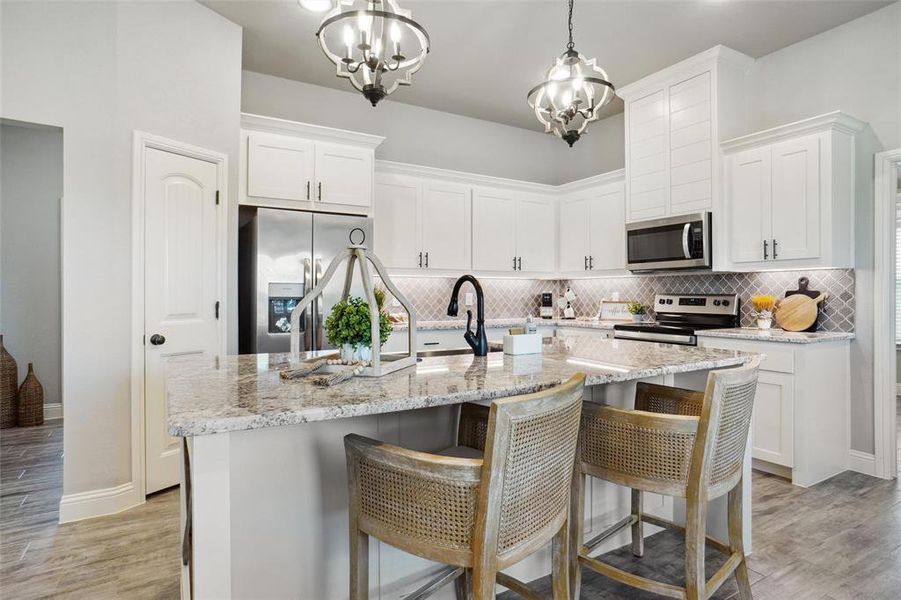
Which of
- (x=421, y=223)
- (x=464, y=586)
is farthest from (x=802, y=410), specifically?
(x=421, y=223)

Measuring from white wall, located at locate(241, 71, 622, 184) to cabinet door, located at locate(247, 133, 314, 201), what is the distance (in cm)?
68

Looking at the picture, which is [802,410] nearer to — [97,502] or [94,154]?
[97,502]

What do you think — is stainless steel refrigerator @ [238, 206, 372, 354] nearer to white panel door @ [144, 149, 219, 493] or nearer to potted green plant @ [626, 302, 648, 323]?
white panel door @ [144, 149, 219, 493]

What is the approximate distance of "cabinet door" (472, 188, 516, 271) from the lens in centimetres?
492

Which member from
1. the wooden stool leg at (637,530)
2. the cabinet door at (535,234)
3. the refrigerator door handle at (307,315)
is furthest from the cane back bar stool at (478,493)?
the cabinet door at (535,234)

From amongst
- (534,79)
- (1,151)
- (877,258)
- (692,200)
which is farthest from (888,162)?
(1,151)

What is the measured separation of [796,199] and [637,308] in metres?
1.68

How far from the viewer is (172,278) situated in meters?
3.08

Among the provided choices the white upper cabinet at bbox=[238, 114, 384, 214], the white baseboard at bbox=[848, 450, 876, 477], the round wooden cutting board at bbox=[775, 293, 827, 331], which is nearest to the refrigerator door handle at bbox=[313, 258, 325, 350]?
the white upper cabinet at bbox=[238, 114, 384, 214]

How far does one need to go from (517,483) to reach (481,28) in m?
3.34

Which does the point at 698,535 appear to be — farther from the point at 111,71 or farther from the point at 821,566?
the point at 111,71

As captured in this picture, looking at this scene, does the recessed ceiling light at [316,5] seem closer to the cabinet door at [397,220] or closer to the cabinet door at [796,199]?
the cabinet door at [397,220]

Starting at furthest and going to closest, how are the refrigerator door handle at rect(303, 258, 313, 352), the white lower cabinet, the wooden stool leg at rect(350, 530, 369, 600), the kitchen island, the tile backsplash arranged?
1. the refrigerator door handle at rect(303, 258, 313, 352)
2. the tile backsplash
3. the white lower cabinet
4. the wooden stool leg at rect(350, 530, 369, 600)
5. the kitchen island

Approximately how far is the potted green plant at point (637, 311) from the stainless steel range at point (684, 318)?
0.22m
